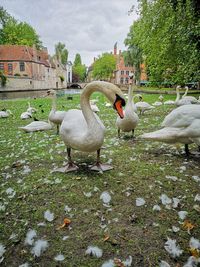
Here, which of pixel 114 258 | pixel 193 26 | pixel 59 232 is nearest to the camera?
pixel 114 258

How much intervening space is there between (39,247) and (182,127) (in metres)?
3.80

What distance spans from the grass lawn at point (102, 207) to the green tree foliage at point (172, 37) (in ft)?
25.0

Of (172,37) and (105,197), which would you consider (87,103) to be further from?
(172,37)

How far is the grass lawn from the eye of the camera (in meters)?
2.91

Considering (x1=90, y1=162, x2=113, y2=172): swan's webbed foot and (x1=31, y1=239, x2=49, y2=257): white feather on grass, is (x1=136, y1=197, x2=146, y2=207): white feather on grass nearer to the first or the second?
(x1=90, y1=162, x2=113, y2=172): swan's webbed foot

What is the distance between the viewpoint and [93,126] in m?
4.37

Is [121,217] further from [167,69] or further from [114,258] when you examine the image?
[167,69]

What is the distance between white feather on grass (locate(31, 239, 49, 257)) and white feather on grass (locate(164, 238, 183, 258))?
159 cm

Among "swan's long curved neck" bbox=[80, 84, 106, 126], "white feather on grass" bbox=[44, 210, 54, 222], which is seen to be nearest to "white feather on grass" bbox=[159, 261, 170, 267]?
"white feather on grass" bbox=[44, 210, 54, 222]

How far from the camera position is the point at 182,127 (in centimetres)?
511

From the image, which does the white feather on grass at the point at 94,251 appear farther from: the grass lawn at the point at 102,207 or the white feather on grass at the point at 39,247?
the white feather on grass at the point at 39,247

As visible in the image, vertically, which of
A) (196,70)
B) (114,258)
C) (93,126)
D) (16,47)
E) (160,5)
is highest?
(16,47)

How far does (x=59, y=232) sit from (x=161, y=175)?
97.0 inches

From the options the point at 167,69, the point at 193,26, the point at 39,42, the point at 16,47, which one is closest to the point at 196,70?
the point at 193,26
